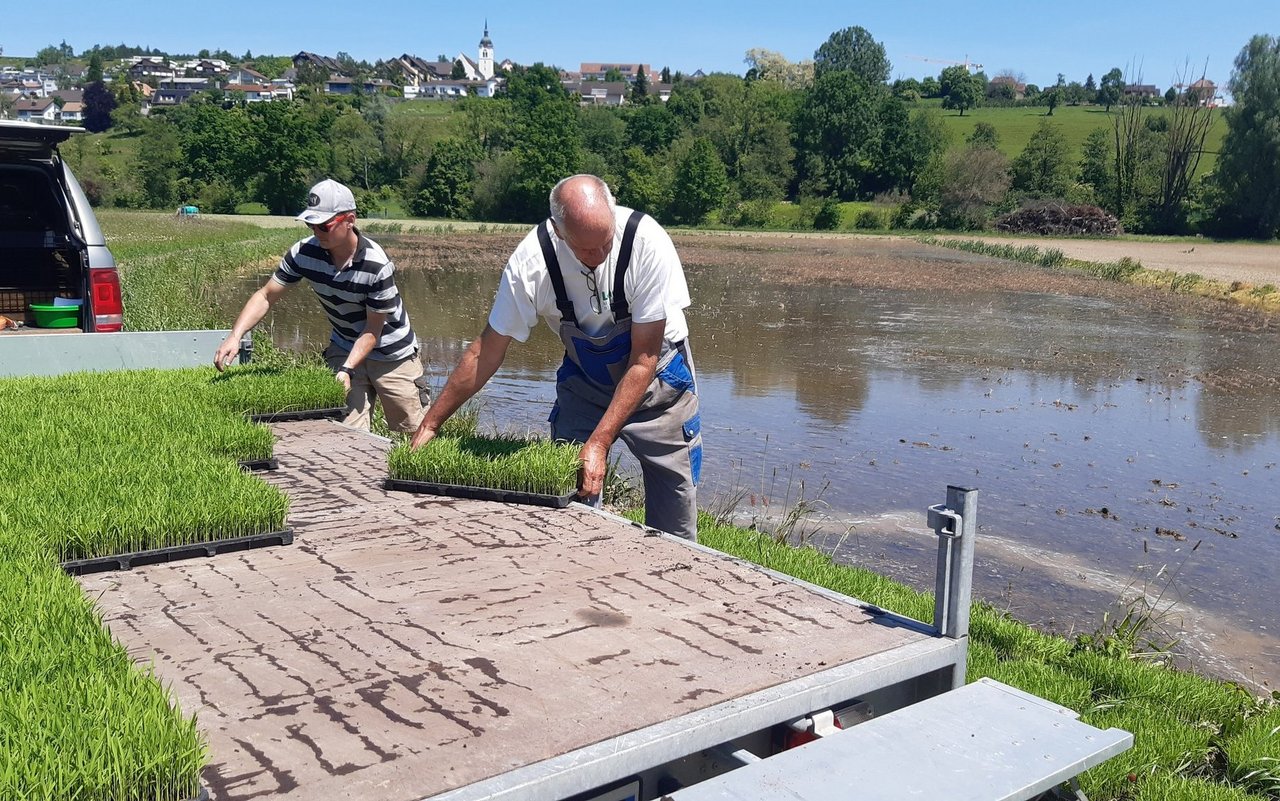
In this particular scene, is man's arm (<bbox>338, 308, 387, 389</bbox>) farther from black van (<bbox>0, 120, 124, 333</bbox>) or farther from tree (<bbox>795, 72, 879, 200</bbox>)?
tree (<bbox>795, 72, 879, 200</bbox>)

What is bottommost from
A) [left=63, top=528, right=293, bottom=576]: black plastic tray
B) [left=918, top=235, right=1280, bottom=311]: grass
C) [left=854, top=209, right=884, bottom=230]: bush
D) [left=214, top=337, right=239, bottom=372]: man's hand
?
[left=918, top=235, right=1280, bottom=311]: grass

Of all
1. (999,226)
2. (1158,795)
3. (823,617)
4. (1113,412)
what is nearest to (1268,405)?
(1113,412)

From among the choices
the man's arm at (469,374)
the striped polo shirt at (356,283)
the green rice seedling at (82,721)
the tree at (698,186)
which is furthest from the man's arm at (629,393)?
the tree at (698,186)

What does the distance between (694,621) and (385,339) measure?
4.28m

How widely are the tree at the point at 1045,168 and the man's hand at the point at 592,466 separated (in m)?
82.1

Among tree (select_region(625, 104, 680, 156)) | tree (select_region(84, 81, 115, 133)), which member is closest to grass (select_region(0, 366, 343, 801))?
tree (select_region(625, 104, 680, 156))

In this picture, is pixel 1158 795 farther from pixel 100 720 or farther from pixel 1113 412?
pixel 1113 412

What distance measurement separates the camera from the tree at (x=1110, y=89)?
13936cm

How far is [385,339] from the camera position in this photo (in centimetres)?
708

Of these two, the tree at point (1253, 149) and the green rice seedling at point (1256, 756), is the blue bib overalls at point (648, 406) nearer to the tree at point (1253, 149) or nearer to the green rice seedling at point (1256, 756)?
the green rice seedling at point (1256, 756)

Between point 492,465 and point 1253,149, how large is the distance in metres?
73.6

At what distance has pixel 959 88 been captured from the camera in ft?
520

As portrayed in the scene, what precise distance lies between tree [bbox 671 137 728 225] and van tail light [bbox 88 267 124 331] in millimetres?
80616

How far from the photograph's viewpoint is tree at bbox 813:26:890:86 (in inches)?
5842
